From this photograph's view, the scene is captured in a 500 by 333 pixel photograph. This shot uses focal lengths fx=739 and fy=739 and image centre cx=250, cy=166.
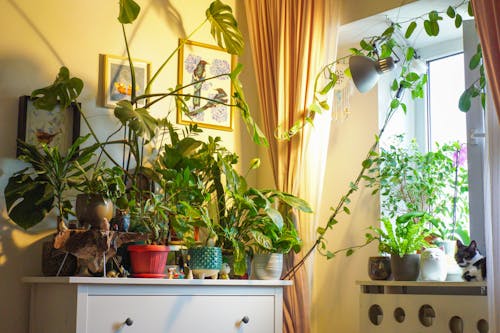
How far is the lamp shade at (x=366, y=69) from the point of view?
2.98m

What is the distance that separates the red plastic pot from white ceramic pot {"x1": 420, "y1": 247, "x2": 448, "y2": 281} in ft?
3.36

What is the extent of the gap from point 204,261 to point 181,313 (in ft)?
0.70

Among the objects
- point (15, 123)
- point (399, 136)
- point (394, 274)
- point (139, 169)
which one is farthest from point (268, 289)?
point (15, 123)

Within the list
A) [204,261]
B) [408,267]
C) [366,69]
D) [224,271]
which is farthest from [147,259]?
[366,69]

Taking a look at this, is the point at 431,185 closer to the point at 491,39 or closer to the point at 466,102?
the point at 466,102

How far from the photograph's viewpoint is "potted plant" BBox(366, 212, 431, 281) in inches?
116

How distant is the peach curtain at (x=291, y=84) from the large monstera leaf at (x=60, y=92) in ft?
3.19

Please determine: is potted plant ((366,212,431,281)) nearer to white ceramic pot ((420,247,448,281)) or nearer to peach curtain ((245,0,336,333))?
white ceramic pot ((420,247,448,281))

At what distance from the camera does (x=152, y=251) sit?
105 inches

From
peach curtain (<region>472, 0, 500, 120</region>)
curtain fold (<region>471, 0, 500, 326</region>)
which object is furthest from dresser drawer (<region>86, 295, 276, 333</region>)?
peach curtain (<region>472, 0, 500, 120</region>)

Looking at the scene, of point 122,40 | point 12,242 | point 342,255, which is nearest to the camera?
point 12,242

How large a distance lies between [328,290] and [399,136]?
0.80 metres

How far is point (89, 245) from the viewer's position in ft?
8.36

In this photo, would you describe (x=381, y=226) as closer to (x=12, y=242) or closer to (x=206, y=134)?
(x=206, y=134)
